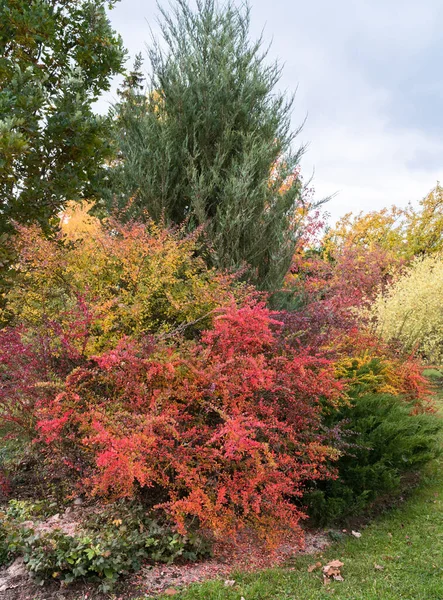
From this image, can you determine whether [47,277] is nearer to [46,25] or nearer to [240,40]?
[46,25]

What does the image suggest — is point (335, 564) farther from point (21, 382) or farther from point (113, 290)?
point (113, 290)

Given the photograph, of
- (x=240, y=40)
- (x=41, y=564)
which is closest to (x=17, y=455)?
(x=41, y=564)

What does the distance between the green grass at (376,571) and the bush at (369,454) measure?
0.31 metres

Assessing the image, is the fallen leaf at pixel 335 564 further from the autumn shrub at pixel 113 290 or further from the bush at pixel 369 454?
the autumn shrub at pixel 113 290

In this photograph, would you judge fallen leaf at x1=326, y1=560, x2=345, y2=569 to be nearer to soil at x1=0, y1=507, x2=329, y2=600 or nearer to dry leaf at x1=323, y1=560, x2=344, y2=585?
dry leaf at x1=323, y1=560, x2=344, y2=585

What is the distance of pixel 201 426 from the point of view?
3973 mm

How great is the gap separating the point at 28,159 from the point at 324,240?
17.7 m

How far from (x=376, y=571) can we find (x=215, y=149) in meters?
5.81

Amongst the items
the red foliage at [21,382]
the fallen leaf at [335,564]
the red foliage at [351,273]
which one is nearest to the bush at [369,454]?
the fallen leaf at [335,564]

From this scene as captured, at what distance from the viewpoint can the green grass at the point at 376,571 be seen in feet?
10.6

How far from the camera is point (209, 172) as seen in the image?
697 centimetres

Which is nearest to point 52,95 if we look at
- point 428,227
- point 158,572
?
point 158,572

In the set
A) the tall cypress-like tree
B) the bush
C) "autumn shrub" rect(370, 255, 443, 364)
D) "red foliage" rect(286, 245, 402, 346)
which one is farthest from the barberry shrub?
"autumn shrub" rect(370, 255, 443, 364)

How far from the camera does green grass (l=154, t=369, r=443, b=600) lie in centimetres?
A: 323
